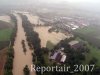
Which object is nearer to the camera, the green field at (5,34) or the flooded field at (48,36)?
the flooded field at (48,36)

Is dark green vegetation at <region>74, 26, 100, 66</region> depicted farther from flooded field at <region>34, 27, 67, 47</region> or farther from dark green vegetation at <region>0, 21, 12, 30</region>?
dark green vegetation at <region>0, 21, 12, 30</region>

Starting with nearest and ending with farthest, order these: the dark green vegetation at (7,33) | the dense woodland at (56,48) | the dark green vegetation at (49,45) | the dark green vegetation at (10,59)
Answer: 1. the dark green vegetation at (10,59)
2. the dense woodland at (56,48)
3. the dark green vegetation at (49,45)
4. the dark green vegetation at (7,33)

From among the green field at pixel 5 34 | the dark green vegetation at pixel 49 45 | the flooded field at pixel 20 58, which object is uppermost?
the green field at pixel 5 34

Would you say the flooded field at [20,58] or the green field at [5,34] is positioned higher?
the green field at [5,34]

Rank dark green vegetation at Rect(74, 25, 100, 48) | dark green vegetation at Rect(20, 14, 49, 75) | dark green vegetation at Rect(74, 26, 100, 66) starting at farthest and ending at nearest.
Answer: dark green vegetation at Rect(74, 25, 100, 48) → dark green vegetation at Rect(74, 26, 100, 66) → dark green vegetation at Rect(20, 14, 49, 75)

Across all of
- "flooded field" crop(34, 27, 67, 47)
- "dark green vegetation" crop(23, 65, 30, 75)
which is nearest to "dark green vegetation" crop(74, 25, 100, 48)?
"flooded field" crop(34, 27, 67, 47)

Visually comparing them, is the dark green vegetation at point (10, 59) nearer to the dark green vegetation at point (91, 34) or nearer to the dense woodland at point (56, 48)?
the dense woodland at point (56, 48)

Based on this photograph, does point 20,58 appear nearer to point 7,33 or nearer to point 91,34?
point 7,33

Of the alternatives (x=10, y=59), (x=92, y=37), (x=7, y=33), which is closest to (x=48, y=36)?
(x=7, y=33)

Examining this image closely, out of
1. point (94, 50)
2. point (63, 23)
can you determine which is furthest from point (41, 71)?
point (63, 23)

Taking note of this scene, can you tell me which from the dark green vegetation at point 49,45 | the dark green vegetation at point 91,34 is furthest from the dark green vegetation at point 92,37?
the dark green vegetation at point 49,45

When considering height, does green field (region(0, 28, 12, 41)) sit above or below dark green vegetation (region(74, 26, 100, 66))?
above

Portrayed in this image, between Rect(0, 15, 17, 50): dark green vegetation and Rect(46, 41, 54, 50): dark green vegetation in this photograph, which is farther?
Rect(0, 15, 17, 50): dark green vegetation
